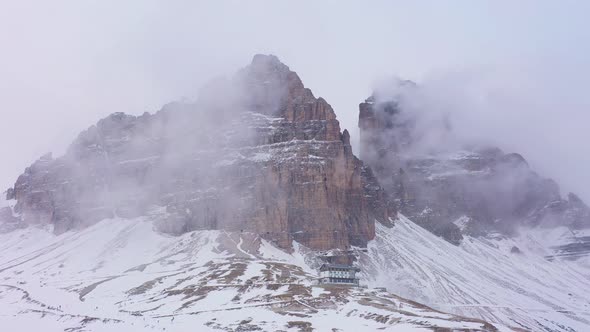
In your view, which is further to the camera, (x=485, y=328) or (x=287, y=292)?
(x=287, y=292)

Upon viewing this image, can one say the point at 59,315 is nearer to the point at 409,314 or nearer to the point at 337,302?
the point at 337,302

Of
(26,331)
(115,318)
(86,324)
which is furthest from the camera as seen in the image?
(115,318)

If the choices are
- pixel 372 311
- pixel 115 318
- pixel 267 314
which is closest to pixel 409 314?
pixel 372 311

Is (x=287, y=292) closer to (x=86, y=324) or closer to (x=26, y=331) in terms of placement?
(x=86, y=324)

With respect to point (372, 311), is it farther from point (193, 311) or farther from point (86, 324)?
point (86, 324)

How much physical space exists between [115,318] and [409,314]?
72.1 meters

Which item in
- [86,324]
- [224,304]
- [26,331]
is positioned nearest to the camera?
[26,331]

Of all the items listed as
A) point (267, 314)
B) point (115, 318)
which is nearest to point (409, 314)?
point (267, 314)

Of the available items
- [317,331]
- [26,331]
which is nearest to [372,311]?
[317,331]

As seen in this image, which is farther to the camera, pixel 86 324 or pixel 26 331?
pixel 86 324

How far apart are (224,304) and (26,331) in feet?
176

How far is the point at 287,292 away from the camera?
19650 cm

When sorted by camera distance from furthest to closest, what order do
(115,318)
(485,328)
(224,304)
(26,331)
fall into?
(224,304) → (115,318) → (26,331) → (485,328)

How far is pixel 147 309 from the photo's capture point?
650 ft
